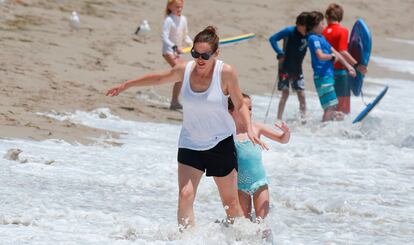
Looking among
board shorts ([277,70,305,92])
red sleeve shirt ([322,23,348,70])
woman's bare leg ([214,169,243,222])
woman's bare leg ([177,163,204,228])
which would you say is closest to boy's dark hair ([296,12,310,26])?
red sleeve shirt ([322,23,348,70])

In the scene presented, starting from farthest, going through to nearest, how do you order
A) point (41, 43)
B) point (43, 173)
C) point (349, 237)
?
point (41, 43)
point (43, 173)
point (349, 237)

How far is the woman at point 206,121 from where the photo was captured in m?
5.57

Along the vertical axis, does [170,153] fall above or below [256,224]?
below

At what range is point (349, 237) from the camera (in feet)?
21.8

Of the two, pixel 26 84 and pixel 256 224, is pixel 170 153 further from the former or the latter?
pixel 256 224

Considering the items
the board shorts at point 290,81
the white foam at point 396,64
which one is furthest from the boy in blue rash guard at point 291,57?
Result: the white foam at point 396,64

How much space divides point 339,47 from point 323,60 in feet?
1.82

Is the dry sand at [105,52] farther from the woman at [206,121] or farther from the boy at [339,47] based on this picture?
the woman at [206,121]

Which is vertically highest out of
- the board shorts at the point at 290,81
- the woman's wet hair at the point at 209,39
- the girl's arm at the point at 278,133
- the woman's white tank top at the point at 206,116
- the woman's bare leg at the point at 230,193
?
the woman's wet hair at the point at 209,39

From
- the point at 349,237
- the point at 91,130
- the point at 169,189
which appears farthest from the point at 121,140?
the point at 349,237

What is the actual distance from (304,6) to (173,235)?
16.2 metres

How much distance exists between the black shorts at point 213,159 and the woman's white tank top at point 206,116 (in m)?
0.03

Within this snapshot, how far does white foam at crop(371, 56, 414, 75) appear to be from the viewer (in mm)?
17797

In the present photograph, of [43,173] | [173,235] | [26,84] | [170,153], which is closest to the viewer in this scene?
[173,235]
